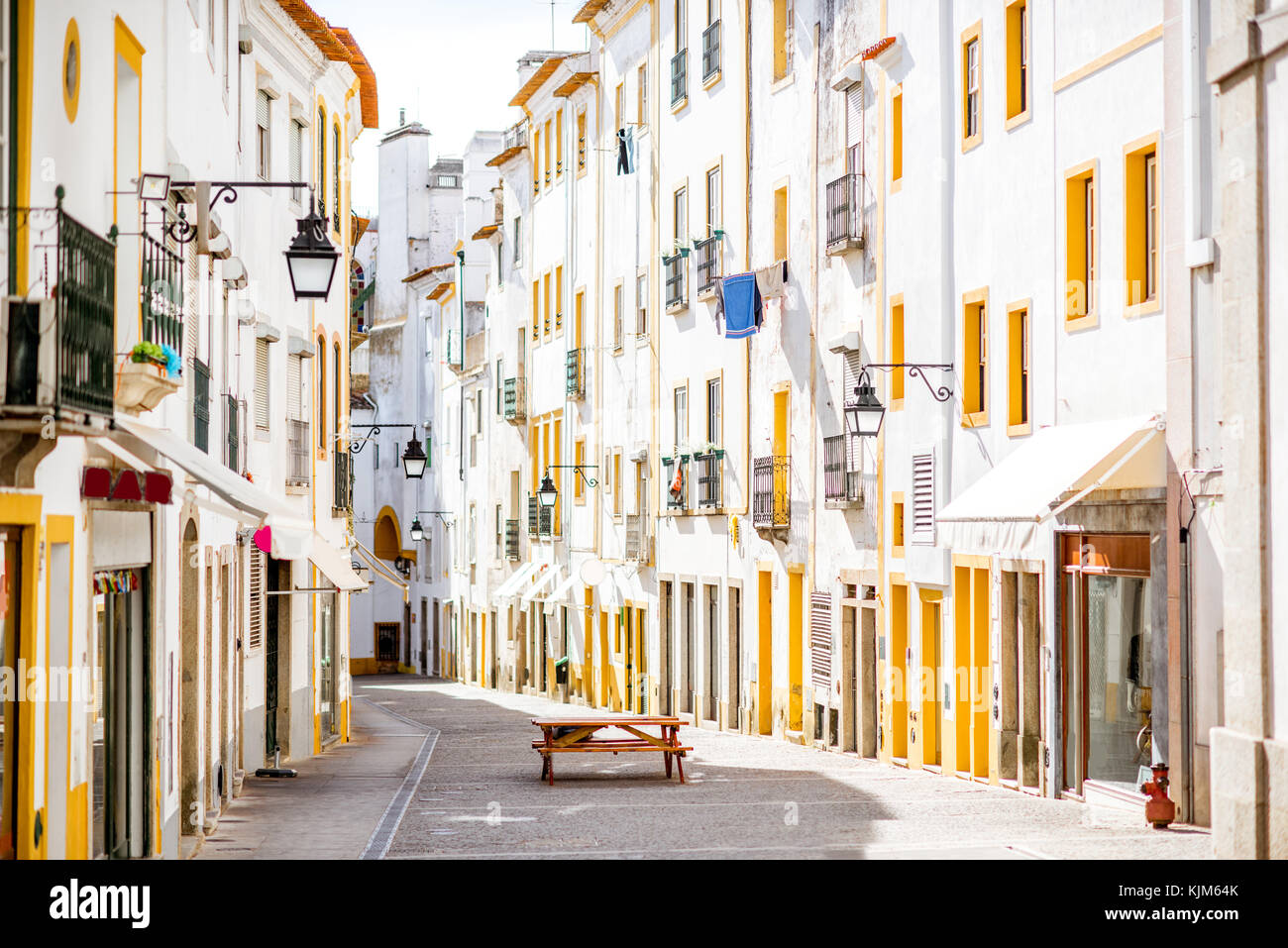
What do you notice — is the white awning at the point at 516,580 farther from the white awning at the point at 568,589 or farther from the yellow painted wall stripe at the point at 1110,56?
the yellow painted wall stripe at the point at 1110,56

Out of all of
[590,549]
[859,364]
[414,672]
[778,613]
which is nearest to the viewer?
[859,364]

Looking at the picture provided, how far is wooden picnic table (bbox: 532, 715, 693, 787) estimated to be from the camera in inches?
851

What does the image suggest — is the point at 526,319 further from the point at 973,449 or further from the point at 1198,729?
the point at 1198,729

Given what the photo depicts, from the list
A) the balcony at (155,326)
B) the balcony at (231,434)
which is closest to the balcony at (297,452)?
the balcony at (231,434)

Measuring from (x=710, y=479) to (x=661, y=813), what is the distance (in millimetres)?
16611

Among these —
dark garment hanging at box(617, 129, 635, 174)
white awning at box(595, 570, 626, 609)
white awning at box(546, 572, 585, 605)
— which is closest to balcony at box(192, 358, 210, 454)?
dark garment hanging at box(617, 129, 635, 174)

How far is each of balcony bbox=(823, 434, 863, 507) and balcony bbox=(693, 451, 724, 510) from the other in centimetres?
609

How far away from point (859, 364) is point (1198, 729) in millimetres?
11253

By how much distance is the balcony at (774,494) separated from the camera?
1197 inches

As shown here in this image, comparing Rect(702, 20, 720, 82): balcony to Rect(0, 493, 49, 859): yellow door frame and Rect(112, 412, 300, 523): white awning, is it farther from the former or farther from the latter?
Rect(0, 493, 49, 859): yellow door frame

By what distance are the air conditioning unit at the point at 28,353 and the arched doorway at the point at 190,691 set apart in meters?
7.86

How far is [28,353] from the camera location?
30.1 ft
